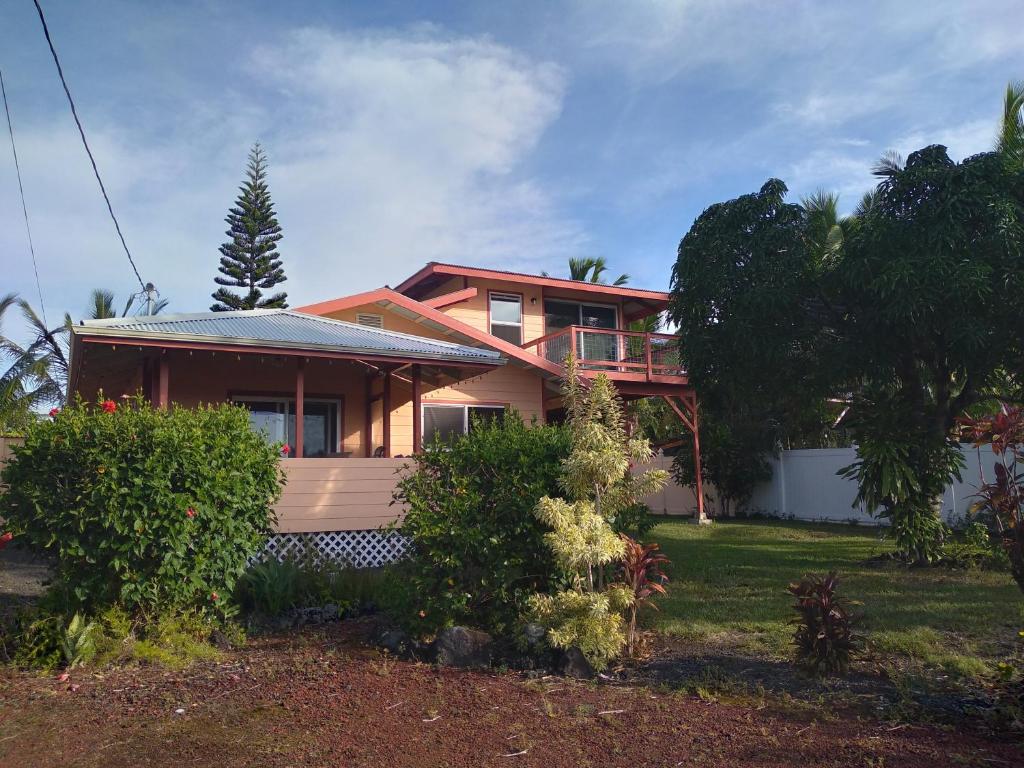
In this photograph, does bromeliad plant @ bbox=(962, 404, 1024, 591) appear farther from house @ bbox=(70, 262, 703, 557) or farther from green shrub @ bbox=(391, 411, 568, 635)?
house @ bbox=(70, 262, 703, 557)

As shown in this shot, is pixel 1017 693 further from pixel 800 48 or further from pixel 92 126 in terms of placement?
pixel 92 126

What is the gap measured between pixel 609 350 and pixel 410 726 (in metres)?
16.1

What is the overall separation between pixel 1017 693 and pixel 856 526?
545 inches

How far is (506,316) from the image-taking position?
20.7 meters

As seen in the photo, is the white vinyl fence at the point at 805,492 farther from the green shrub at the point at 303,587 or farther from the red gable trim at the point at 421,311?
the green shrub at the point at 303,587

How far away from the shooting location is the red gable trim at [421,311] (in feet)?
53.3

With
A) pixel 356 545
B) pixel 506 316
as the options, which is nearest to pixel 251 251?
pixel 506 316

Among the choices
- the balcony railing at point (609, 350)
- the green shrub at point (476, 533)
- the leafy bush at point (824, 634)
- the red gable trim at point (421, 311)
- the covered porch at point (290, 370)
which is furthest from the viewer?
the balcony railing at point (609, 350)

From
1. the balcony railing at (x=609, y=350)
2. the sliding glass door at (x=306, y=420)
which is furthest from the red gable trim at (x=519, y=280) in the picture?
the sliding glass door at (x=306, y=420)

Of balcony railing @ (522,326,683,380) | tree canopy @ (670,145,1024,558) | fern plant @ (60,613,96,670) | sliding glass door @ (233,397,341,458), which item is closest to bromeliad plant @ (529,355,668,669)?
fern plant @ (60,613,96,670)

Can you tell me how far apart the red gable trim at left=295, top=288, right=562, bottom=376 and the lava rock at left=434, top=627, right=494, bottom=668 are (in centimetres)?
1062

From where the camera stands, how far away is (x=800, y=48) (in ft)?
33.6

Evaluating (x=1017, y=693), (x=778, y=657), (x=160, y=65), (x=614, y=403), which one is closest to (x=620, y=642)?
(x=778, y=657)

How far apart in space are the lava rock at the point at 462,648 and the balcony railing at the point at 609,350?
12.7 m
